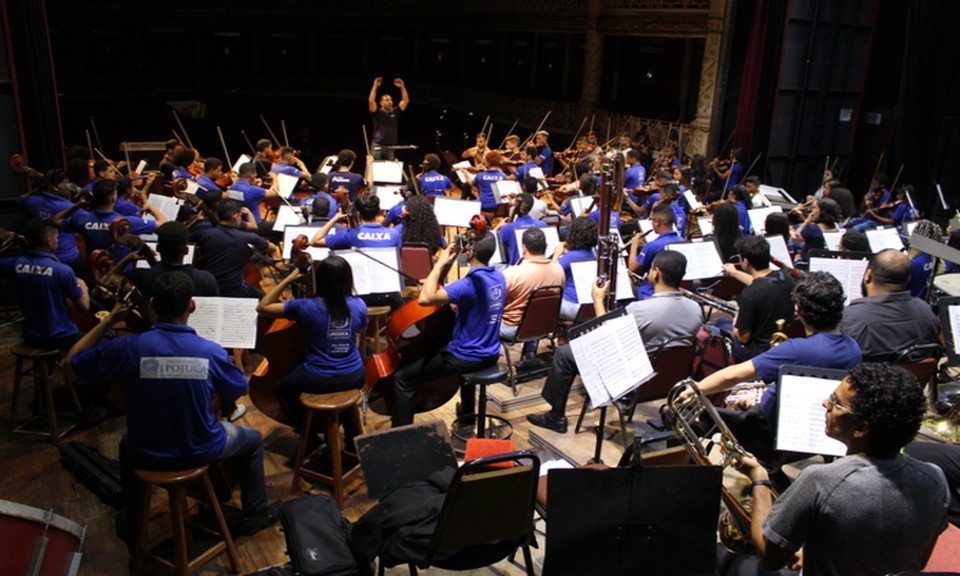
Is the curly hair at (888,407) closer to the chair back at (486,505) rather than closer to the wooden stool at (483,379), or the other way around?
the chair back at (486,505)

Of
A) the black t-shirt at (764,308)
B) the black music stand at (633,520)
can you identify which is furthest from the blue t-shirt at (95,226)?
the black t-shirt at (764,308)

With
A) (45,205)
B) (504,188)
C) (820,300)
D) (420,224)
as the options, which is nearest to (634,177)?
(504,188)

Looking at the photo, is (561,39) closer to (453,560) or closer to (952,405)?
(952,405)

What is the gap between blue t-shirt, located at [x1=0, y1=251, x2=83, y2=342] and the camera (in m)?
4.97

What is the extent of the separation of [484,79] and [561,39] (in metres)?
2.81

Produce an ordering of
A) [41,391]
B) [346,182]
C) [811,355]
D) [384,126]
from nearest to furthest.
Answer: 1. [811,355]
2. [41,391]
3. [346,182]
4. [384,126]

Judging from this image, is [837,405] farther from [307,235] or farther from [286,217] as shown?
[286,217]

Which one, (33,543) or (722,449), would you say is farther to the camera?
(722,449)

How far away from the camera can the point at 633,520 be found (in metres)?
2.91

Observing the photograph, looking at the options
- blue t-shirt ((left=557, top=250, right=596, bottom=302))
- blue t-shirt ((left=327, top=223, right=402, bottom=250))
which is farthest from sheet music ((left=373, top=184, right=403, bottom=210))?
blue t-shirt ((left=557, top=250, right=596, bottom=302))

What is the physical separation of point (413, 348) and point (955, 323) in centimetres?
366

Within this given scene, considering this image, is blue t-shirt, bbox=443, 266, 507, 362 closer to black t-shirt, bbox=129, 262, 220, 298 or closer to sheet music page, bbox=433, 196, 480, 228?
black t-shirt, bbox=129, 262, 220, 298

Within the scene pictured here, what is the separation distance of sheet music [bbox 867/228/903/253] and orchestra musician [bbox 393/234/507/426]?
14.4ft

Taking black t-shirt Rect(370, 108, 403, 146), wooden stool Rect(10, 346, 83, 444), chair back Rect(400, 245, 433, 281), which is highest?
black t-shirt Rect(370, 108, 403, 146)
